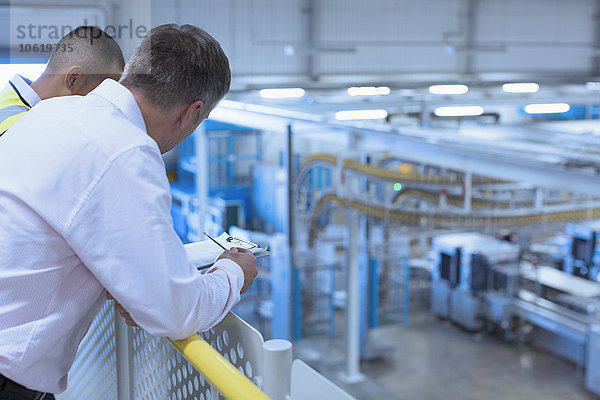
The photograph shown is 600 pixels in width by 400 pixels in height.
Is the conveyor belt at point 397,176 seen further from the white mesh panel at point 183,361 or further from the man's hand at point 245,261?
the man's hand at point 245,261

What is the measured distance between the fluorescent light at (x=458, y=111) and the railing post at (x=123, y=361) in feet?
19.2

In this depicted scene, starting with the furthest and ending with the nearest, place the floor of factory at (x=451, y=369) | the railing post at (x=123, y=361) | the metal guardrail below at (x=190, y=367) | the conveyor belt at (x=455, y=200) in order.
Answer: the floor of factory at (x=451, y=369) < the conveyor belt at (x=455, y=200) < the railing post at (x=123, y=361) < the metal guardrail below at (x=190, y=367)

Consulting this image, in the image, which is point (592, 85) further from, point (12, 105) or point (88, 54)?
point (12, 105)

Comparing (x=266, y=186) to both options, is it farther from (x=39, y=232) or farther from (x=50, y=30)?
(x=39, y=232)

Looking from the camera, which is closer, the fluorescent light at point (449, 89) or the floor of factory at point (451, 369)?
the floor of factory at point (451, 369)

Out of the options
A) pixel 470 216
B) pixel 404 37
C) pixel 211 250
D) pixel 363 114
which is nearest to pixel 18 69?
pixel 211 250

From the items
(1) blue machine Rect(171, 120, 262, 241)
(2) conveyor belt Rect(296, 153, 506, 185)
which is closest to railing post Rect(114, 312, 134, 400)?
(2) conveyor belt Rect(296, 153, 506, 185)

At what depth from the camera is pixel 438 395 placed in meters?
6.50

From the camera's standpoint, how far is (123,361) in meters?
1.60

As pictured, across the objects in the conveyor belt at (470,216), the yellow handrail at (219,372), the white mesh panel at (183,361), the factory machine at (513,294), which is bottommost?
the factory machine at (513,294)

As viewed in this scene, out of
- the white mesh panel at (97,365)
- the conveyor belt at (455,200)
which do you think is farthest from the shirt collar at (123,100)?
the conveyor belt at (455,200)

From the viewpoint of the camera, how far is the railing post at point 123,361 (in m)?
1.58

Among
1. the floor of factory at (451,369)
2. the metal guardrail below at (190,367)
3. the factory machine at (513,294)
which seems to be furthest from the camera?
the factory machine at (513,294)

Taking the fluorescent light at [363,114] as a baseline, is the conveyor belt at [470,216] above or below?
below
